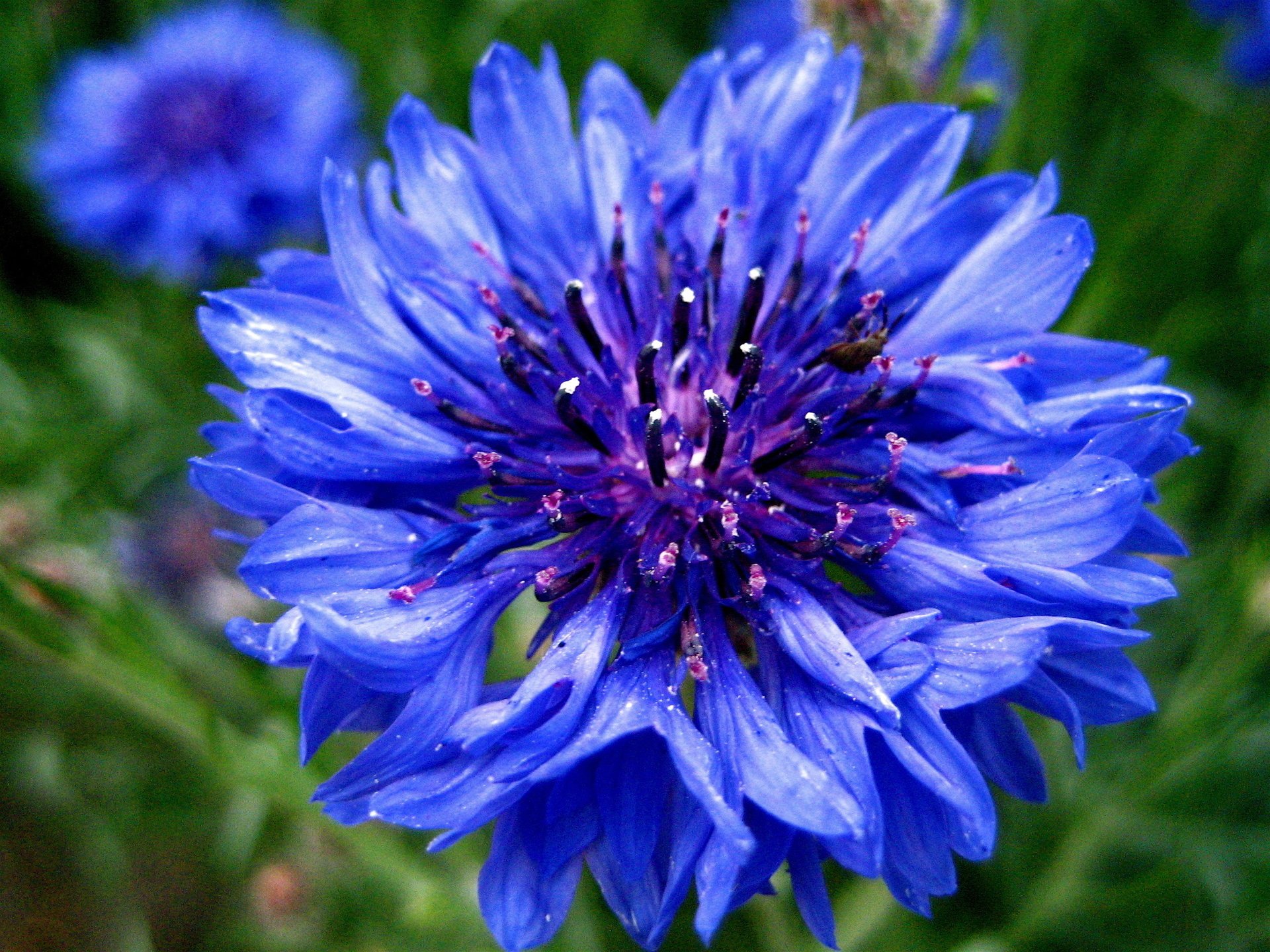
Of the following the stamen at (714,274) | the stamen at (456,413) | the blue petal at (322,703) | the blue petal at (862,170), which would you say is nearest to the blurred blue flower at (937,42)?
the blue petal at (862,170)

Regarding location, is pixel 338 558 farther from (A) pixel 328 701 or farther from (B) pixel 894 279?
(B) pixel 894 279

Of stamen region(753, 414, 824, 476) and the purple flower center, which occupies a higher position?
stamen region(753, 414, 824, 476)

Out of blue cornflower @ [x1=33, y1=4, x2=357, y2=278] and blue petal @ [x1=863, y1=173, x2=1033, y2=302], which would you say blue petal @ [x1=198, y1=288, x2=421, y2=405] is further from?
blue cornflower @ [x1=33, y1=4, x2=357, y2=278]

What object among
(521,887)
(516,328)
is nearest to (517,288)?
(516,328)

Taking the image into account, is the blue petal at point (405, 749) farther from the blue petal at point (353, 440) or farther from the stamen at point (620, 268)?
the stamen at point (620, 268)

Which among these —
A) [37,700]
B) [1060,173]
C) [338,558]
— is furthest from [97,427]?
[1060,173]

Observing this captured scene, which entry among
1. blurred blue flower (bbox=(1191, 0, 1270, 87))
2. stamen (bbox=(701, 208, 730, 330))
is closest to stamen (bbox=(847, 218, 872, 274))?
stamen (bbox=(701, 208, 730, 330))

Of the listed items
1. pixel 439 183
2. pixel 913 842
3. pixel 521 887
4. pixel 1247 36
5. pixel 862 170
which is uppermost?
pixel 1247 36

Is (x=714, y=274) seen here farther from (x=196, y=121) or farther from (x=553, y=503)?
(x=196, y=121)
